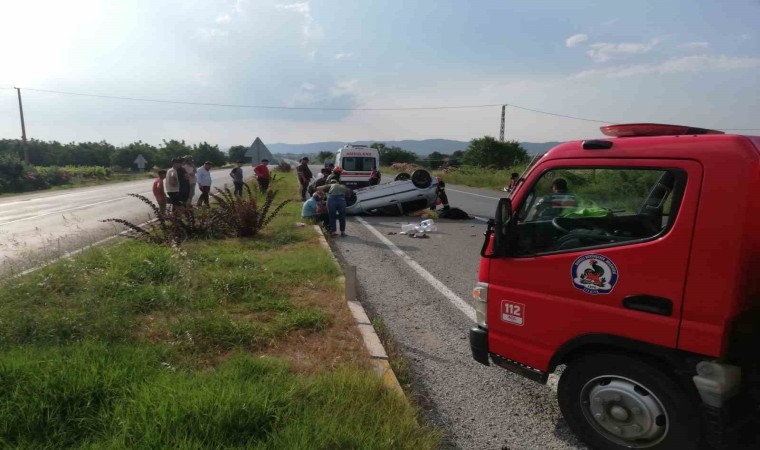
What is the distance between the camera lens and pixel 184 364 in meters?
3.48

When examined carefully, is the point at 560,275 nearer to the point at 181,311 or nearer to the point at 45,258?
the point at 181,311

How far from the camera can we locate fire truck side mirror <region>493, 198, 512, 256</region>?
297 centimetres

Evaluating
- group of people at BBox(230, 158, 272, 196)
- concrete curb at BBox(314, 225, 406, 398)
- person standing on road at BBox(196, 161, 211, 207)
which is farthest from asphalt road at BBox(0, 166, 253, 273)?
concrete curb at BBox(314, 225, 406, 398)

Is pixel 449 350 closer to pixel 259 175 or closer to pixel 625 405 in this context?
pixel 625 405

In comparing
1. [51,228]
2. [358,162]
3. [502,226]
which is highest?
[358,162]

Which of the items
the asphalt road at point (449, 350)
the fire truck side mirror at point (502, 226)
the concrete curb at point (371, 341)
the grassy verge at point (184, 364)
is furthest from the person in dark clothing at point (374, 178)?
the fire truck side mirror at point (502, 226)

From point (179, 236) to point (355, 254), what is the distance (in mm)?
3223

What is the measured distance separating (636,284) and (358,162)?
18114 mm

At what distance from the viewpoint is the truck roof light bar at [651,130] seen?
2.74m

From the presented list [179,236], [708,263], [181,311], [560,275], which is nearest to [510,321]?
[560,275]

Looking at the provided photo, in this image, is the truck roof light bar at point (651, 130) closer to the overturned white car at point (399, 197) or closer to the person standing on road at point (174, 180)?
the person standing on road at point (174, 180)

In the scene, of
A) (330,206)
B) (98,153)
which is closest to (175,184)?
(330,206)

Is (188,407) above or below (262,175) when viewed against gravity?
below

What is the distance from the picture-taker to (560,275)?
2771 mm
